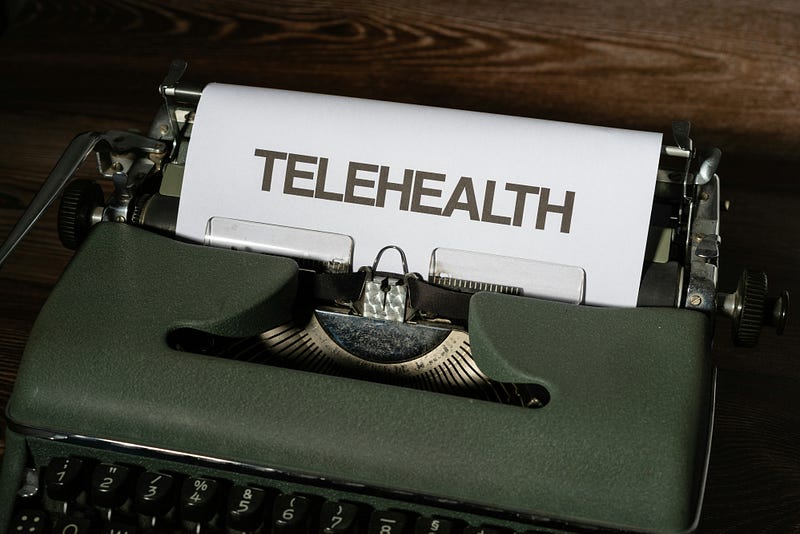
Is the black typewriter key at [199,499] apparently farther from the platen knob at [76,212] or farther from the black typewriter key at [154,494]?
the platen knob at [76,212]

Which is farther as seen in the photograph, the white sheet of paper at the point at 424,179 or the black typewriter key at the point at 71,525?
the white sheet of paper at the point at 424,179

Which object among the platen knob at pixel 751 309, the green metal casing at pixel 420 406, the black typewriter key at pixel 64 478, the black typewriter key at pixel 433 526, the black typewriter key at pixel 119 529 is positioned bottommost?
the black typewriter key at pixel 119 529

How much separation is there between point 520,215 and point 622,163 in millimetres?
150

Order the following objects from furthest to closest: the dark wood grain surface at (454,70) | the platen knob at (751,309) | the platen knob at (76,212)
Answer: the dark wood grain surface at (454,70) < the platen knob at (76,212) < the platen knob at (751,309)

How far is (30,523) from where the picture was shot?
1.20 meters

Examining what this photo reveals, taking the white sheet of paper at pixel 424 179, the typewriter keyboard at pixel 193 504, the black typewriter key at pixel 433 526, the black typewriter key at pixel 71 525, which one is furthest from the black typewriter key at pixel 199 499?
the white sheet of paper at pixel 424 179

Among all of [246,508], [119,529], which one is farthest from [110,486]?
[246,508]

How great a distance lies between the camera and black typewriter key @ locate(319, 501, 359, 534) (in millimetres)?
1133

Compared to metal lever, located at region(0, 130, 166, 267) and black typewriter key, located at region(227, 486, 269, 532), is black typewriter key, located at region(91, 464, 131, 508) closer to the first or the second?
black typewriter key, located at region(227, 486, 269, 532)

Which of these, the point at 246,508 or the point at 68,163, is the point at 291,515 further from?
the point at 68,163

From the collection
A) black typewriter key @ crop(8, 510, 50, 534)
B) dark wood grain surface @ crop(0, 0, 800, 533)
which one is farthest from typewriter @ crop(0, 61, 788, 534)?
dark wood grain surface @ crop(0, 0, 800, 533)

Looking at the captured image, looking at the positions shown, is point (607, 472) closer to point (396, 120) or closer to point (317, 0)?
point (396, 120)

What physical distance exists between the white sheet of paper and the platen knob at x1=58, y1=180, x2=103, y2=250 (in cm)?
15

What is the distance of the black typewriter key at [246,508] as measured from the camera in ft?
3.76
